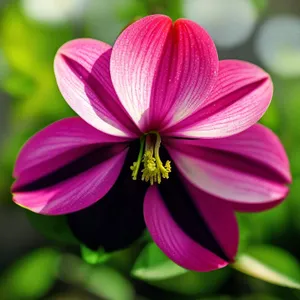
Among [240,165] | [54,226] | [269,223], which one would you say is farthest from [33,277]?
[240,165]

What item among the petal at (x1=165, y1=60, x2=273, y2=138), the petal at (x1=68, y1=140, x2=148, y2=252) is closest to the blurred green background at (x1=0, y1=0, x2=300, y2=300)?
the petal at (x1=68, y1=140, x2=148, y2=252)

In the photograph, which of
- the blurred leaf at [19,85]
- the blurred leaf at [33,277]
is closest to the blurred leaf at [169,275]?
the blurred leaf at [33,277]

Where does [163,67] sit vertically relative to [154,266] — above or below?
above

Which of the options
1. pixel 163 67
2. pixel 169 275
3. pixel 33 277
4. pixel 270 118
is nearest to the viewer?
pixel 163 67

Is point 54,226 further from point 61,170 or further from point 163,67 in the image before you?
point 163,67

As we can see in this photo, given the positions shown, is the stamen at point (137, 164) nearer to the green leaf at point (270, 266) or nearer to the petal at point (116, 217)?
the petal at point (116, 217)

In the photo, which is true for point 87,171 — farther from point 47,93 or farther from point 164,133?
point 47,93

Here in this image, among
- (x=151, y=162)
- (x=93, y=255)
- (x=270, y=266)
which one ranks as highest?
(x=151, y=162)
